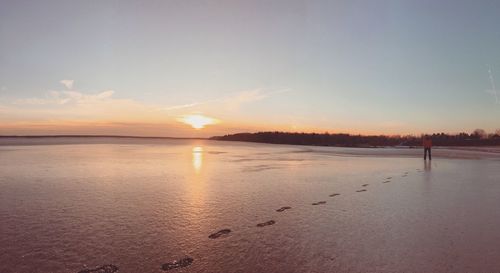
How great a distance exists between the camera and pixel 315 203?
20.4ft

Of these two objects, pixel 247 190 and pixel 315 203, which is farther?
pixel 247 190

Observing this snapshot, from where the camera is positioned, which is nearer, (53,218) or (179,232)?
(179,232)

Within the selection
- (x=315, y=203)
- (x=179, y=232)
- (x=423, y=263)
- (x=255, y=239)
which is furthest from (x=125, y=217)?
(x=423, y=263)

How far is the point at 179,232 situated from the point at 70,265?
1.38 meters

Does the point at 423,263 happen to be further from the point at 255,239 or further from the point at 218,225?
the point at 218,225

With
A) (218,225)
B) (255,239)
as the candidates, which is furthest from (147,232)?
(255,239)

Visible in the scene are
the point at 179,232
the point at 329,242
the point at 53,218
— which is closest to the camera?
the point at 329,242

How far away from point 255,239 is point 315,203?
256 centimetres

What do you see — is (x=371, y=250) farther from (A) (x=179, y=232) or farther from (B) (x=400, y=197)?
(B) (x=400, y=197)

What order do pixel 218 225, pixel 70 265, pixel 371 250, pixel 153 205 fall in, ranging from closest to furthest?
1. pixel 70 265
2. pixel 371 250
3. pixel 218 225
4. pixel 153 205

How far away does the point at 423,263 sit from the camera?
324 cm

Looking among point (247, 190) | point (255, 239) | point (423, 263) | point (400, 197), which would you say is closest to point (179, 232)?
point (255, 239)

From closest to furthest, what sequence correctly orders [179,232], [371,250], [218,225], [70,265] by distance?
[70,265], [371,250], [179,232], [218,225]

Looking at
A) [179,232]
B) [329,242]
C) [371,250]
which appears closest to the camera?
[371,250]
